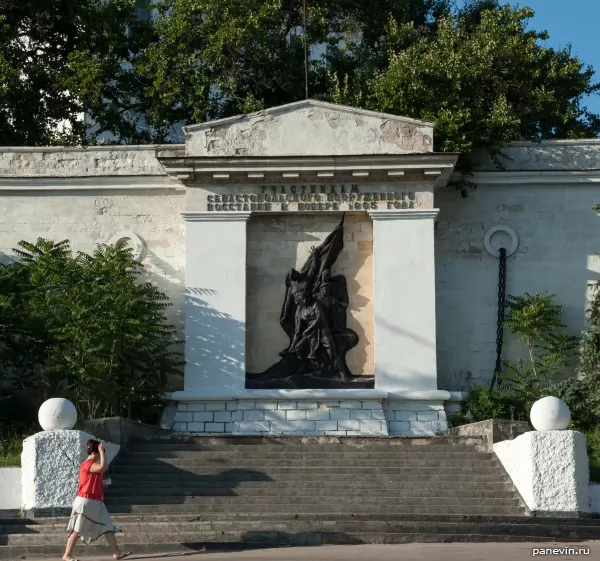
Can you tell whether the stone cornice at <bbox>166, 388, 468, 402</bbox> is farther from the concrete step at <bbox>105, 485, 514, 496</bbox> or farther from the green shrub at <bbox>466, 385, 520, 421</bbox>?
the concrete step at <bbox>105, 485, 514, 496</bbox>

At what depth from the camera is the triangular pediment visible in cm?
2319

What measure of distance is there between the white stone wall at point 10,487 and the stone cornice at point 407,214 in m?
8.17

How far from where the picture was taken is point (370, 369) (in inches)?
898

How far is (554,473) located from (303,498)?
3.42 meters

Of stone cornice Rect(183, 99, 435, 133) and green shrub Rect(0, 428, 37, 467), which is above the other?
stone cornice Rect(183, 99, 435, 133)

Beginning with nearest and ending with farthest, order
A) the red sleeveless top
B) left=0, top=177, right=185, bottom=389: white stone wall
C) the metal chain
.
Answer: the red sleeveless top
the metal chain
left=0, top=177, right=185, bottom=389: white stone wall

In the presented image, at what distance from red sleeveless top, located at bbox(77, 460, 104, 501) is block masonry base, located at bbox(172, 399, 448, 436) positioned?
6.81m

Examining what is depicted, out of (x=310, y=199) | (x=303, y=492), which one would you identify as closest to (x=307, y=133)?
(x=310, y=199)

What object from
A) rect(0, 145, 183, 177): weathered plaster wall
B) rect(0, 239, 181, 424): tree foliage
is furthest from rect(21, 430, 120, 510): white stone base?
rect(0, 145, 183, 177): weathered plaster wall

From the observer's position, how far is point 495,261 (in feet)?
79.3

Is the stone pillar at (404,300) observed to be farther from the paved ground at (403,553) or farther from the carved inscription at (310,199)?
the paved ground at (403,553)

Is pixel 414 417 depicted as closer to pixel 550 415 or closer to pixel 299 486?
pixel 299 486

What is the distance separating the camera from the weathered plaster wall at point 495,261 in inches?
939

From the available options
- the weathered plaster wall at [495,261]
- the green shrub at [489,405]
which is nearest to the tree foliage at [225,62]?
the weathered plaster wall at [495,261]
